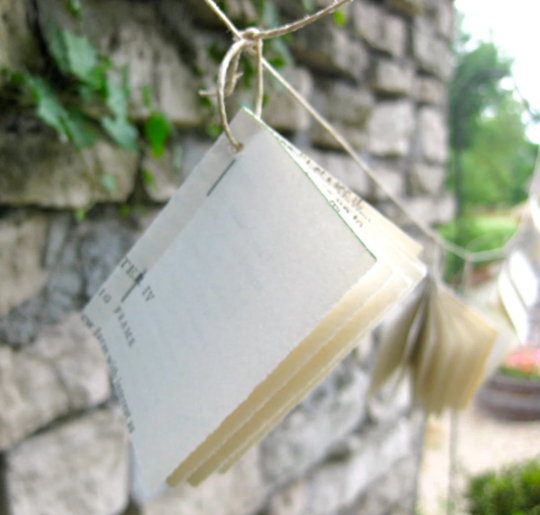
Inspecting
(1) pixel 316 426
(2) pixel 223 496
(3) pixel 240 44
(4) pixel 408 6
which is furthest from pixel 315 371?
(4) pixel 408 6

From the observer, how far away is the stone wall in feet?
1.88

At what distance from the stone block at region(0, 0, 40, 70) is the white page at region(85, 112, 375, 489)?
11.6 inches

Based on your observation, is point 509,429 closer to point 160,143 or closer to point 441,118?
point 441,118

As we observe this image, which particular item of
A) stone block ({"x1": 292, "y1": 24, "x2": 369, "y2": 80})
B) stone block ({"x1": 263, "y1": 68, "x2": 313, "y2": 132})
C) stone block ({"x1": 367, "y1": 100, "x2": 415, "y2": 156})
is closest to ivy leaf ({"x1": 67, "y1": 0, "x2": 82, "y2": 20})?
stone block ({"x1": 263, "y1": 68, "x2": 313, "y2": 132})

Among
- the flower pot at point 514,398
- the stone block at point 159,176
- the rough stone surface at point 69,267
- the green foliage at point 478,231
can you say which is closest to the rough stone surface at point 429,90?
the stone block at point 159,176

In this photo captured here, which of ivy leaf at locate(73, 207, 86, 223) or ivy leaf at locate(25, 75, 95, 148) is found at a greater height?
ivy leaf at locate(25, 75, 95, 148)

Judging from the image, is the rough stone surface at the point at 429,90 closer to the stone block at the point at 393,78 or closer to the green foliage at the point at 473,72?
the stone block at the point at 393,78

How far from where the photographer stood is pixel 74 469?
2.14 feet

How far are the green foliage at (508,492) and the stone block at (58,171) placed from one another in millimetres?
1192

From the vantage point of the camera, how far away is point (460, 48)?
615cm

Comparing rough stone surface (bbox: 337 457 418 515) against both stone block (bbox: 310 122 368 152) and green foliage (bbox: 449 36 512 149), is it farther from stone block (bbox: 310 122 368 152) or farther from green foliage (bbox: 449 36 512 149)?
green foliage (bbox: 449 36 512 149)

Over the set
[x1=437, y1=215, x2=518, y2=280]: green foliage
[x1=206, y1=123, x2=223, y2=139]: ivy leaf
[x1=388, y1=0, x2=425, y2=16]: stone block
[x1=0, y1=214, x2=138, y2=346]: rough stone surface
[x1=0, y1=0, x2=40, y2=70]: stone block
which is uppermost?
[x1=388, y1=0, x2=425, y2=16]: stone block

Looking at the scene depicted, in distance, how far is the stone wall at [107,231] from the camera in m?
0.57

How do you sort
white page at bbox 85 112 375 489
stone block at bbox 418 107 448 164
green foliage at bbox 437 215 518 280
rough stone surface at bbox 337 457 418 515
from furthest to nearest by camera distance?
green foliage at bbox 437 215 518 280 < stone block at bbox 418 107 448 164 < rough stone surface at bbox 337 457 418 515 < white page at bbox 85 112 375 489
